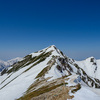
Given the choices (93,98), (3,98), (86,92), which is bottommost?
(93,98)

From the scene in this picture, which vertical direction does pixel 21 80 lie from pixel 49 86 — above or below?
above

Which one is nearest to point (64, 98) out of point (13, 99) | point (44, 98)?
point (44, 98)

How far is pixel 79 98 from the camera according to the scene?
25.7 metres

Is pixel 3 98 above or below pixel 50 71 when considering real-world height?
below

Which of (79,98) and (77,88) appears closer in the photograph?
(79,98)

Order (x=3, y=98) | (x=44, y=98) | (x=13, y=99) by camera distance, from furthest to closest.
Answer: (x=3, y=98)
(x=13, y=99)
(x=44, y=98)

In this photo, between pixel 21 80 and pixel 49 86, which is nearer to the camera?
pixel 49 86

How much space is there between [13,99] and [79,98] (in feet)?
89.4

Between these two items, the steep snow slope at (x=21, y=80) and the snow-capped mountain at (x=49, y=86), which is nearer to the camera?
the snow-capped mountain at (x=49, y=86)

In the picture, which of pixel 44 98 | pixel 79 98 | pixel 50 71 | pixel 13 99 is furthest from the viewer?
pixel 50 71

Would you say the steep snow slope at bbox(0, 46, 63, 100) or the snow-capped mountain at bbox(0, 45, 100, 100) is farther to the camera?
the steep snow slope at bbox(0, 46, 63, 100)

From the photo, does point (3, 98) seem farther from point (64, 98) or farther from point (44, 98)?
point (64, 98)

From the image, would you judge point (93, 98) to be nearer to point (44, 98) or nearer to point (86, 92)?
point (86, 92)

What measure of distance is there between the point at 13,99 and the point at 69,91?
2399 cm
